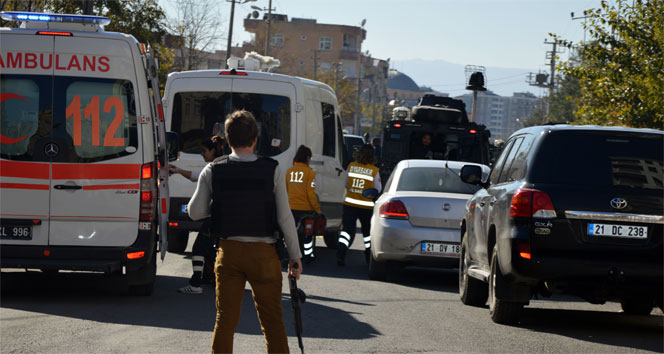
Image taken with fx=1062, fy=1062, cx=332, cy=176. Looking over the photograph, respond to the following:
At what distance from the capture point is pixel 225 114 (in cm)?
1466

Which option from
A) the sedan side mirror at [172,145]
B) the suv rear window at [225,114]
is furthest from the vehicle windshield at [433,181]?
the sedan side mirror at [172,145]

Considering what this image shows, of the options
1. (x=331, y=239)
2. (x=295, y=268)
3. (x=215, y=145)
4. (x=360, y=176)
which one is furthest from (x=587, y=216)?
(x=331, y=239)

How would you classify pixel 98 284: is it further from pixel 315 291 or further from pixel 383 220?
pixel 383 220

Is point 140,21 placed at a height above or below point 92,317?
above

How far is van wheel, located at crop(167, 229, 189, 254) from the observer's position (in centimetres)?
1619

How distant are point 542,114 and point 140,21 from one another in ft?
284

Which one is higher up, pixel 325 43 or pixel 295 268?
pixel 325 43

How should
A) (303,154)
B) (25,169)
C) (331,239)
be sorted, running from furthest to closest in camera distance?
(331,239) → (303,154) → (25,169)

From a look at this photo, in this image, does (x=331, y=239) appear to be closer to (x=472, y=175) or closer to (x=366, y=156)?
(x=366, y=156)

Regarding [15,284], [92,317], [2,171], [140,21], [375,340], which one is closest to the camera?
[375,340]

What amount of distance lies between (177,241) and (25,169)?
21.1 ft

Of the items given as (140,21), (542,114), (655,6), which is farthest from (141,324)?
(542,114)

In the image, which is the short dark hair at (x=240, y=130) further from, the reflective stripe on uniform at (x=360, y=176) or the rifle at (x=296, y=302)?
the reflective stripe on uniform at (x=360, y=176)

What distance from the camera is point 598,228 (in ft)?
27.9
